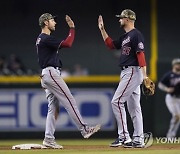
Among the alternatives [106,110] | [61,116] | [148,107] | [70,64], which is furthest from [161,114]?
[70,64]

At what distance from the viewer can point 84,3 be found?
19188mm

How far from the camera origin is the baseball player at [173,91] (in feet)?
47.6

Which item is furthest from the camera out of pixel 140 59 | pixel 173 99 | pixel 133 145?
pixel 173 99

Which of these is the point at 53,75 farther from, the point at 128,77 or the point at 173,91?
the point at 173,91

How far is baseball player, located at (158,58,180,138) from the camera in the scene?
1451 centimetres

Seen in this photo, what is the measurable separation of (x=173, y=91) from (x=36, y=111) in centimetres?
312

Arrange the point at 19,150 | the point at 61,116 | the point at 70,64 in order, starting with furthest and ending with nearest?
1. the point at 70,64
2. the point at 61,116
3. the point at 19,150

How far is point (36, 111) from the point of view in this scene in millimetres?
14430

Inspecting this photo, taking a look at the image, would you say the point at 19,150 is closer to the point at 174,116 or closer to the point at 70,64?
the point at 174,116

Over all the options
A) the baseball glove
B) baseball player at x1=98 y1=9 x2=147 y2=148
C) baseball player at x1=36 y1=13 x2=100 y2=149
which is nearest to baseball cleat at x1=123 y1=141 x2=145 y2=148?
baseball player at x1=98 y1=9 x2=147 y2=148

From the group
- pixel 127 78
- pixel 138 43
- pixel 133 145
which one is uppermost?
pixel 138 43

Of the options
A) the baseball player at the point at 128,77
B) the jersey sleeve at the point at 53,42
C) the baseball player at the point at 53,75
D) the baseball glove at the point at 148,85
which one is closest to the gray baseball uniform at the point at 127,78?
the baseball player at the point at 128,77

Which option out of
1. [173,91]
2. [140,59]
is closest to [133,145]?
[140,59]

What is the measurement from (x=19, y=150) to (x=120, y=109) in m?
1.60
